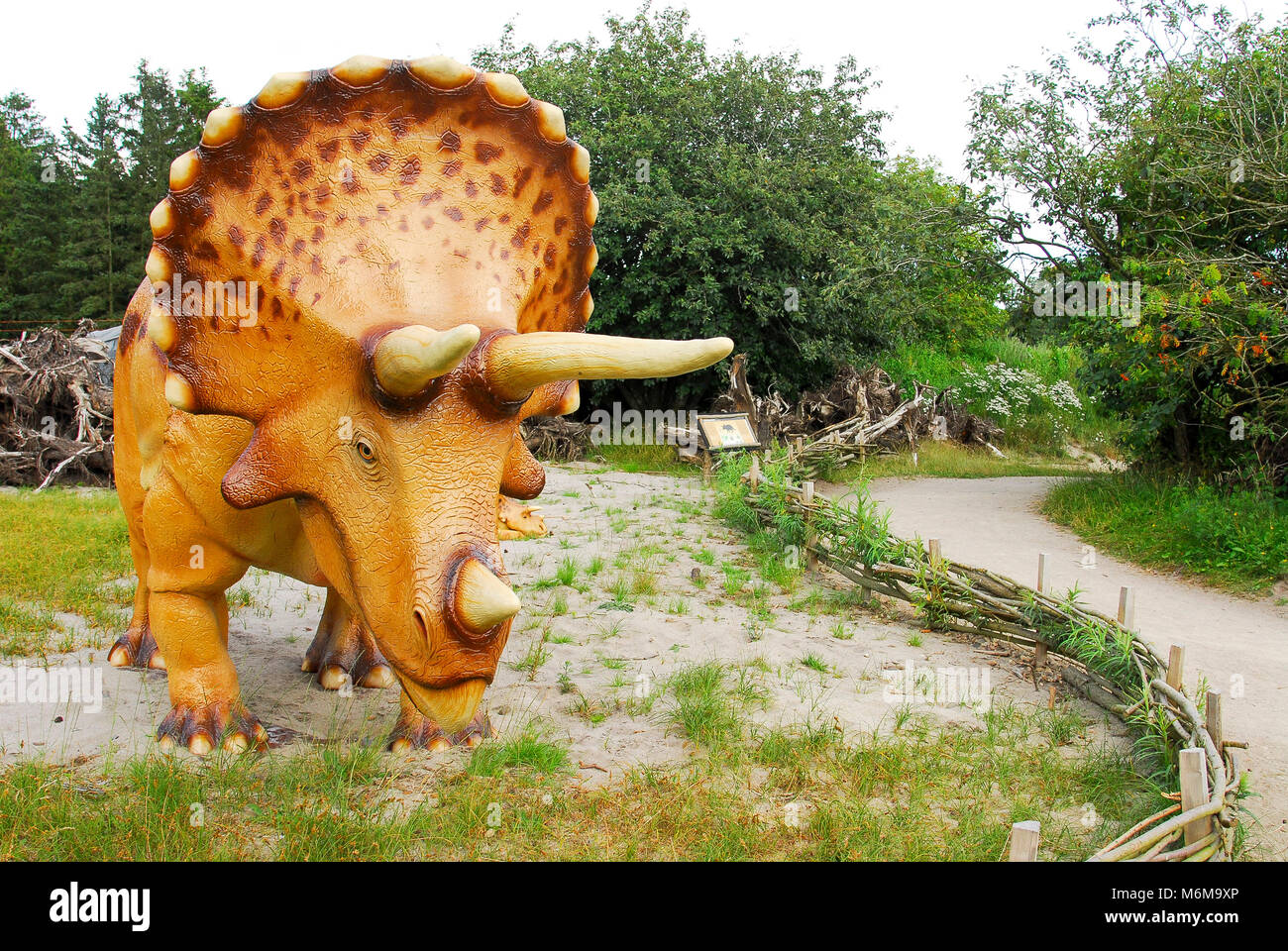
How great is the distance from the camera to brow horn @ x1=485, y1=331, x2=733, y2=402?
2.24 m

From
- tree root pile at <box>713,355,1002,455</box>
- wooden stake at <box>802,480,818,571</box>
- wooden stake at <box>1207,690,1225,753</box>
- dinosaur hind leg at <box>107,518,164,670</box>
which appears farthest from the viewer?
tree root pile at <box>713,355,1002,455</box>

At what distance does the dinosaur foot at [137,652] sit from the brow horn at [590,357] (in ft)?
10.8

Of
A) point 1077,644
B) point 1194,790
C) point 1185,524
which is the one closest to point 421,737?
point 1194,790

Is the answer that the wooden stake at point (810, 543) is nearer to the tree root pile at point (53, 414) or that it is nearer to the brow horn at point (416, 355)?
the brow horn at point (416, 355)

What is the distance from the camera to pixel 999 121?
34.1 ft

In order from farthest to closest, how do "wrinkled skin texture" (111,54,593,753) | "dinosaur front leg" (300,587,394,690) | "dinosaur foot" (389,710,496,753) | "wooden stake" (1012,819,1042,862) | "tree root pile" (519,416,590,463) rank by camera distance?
"tree root pile" (519,416,590,463)
"dinosaur front leg" (300,587,394,690)
"dinosaur foot" (389,710,496,753)
"wrinkled skin texture" (111,54,593,753)
"wooden stake" (1012,819,1042,862)

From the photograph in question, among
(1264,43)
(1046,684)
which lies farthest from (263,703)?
(1264,43)

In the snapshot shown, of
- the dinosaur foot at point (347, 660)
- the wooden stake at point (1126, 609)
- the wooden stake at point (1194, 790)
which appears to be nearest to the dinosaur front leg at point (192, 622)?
the dinosaur foot at point (347, 660)

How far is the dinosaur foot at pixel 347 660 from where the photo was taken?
441 cm

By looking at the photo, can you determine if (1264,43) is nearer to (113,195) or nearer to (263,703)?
(263,703)

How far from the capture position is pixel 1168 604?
22.0 ft

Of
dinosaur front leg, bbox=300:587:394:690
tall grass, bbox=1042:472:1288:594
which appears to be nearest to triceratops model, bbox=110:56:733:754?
dinosaur front leg, bbox=300:587:394:690

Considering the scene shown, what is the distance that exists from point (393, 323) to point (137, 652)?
10.4 feet

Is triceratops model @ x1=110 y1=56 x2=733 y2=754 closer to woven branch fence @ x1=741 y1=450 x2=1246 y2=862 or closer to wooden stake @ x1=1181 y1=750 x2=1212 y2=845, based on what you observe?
woven branch fence @ x1=741 y1=450 x2=1246 y2=862
